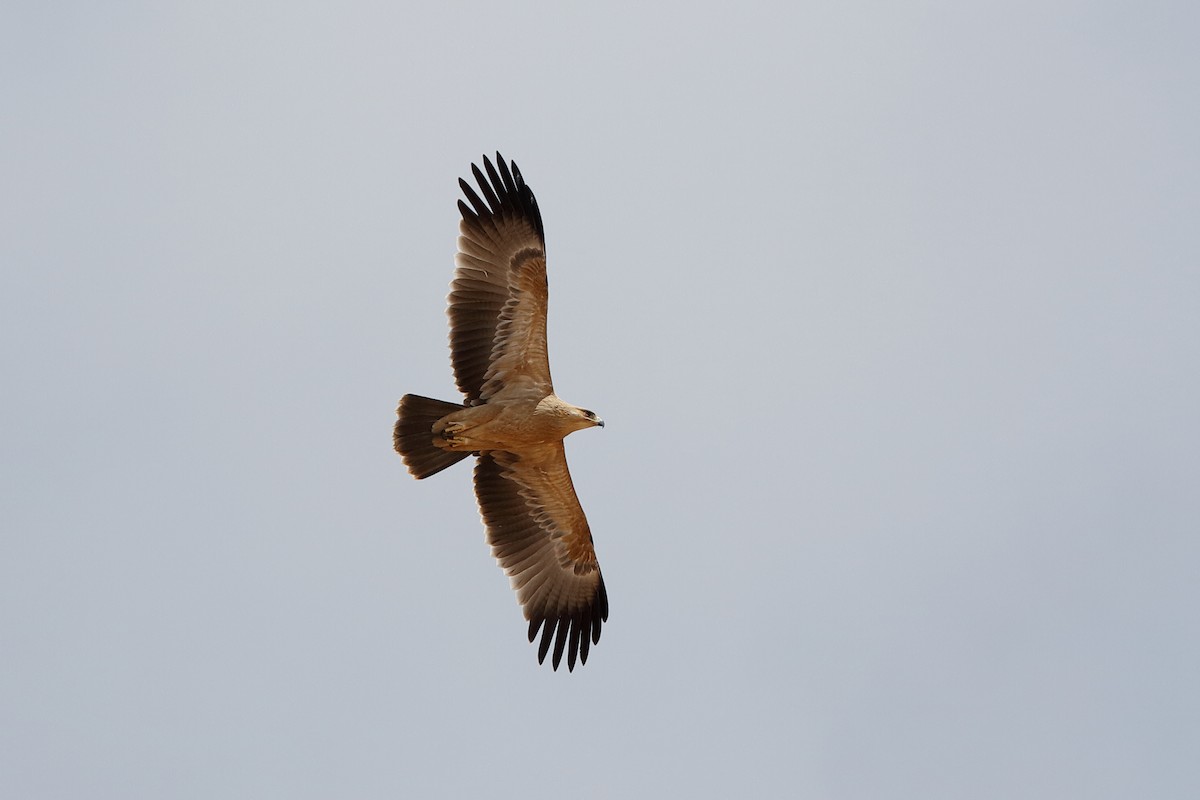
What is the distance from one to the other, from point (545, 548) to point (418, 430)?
2.04 meters

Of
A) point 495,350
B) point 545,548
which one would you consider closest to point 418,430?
point 495,350

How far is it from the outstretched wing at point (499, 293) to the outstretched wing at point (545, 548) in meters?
1.02

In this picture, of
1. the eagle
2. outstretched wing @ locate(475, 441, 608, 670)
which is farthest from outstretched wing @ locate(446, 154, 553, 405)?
outstretched wing @ locate(475, 441, 608, 670)

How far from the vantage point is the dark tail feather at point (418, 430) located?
49.3ft

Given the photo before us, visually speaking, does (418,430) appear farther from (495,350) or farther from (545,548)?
(545,548)

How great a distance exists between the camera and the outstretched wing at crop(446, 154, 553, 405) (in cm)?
1499

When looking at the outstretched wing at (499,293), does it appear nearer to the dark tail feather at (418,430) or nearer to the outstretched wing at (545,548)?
the dark tail feather at (418,430)

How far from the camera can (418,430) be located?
15.1m

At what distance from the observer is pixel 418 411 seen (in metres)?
15.0

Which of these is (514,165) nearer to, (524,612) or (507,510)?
(507,510)

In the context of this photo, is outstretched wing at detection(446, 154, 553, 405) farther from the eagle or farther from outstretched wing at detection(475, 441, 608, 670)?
outstretched wing at detection(475, 441, 608, 670)

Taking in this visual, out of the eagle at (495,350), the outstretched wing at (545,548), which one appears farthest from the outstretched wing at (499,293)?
the outstretched wing at (545,548)

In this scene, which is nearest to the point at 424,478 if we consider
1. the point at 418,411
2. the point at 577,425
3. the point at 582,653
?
the point at 418,411

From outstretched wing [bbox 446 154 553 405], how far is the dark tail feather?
34 cm
